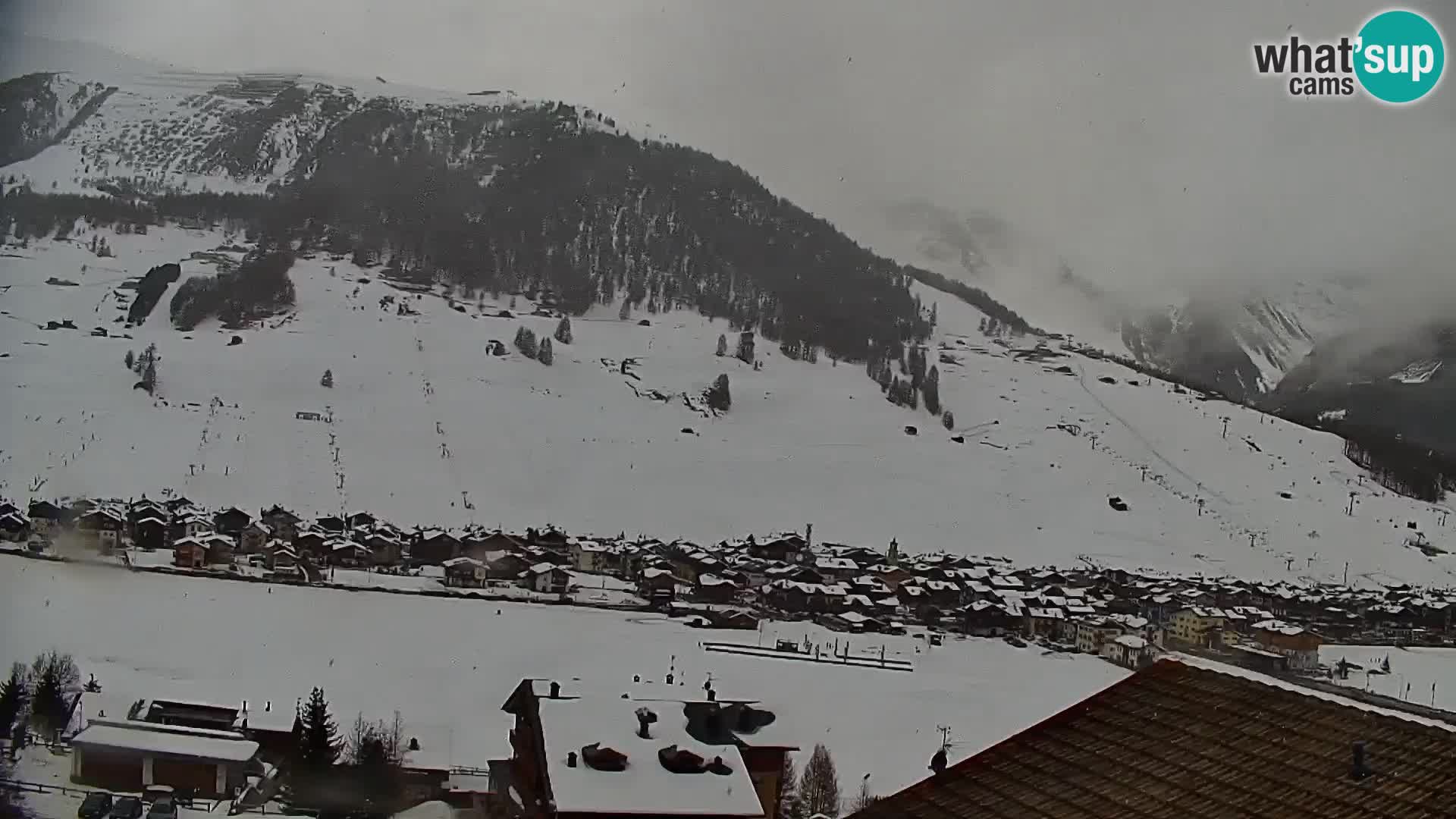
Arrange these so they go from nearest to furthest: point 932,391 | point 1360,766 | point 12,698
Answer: point 1360,766, point 12,698, point 932,391

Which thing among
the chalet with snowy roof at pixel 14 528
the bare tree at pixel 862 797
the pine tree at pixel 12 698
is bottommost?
the bare tree at pixel 862 797

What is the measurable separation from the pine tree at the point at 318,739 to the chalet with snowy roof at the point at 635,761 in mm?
1135

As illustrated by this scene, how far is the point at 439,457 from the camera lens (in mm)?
12180

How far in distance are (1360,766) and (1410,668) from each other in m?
6.76

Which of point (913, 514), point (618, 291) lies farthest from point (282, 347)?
point (913, 514)

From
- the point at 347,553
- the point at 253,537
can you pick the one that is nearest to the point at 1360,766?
the point at 347,553

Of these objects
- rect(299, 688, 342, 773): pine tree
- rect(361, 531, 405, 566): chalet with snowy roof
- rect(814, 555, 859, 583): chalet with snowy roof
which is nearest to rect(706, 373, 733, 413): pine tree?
rect(814, 555, 859, 583): chalet with snowy roof

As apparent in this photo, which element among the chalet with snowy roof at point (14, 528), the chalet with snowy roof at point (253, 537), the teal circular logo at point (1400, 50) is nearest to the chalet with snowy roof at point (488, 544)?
the chalet with snowy roof at point (253, 537)

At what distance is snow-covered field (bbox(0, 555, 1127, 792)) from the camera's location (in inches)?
228

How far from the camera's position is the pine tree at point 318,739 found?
5.20 meters

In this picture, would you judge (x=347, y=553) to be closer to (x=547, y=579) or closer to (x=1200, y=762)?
(x=547, y=579)

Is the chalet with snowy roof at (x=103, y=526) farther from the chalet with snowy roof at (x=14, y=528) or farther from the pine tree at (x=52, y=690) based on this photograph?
the pine tree at (x=52, y=690)

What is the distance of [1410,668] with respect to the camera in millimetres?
6895

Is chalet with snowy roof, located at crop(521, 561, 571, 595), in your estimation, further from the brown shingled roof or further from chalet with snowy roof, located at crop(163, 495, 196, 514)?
the brown shingled roof
